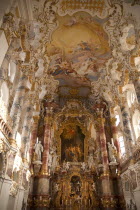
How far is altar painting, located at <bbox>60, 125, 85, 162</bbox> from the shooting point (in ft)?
61.8

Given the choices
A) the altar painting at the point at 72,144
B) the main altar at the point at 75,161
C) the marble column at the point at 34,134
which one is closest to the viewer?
the main altar at the point at 75,161

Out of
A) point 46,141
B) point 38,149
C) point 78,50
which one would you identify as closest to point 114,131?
point 46,141

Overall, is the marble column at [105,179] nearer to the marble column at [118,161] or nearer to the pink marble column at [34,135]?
the marble column at [118,161]

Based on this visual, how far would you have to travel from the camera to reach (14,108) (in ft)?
40.6

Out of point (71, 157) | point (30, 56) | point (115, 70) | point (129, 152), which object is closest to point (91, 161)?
point (71, 157)

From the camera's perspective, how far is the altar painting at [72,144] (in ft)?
61.8

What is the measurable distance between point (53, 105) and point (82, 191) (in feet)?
31.6

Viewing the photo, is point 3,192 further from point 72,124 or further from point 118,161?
point 72,124

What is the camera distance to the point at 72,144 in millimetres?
19812

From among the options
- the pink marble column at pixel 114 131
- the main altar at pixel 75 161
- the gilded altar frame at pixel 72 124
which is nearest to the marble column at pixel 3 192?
the main altar at pixel 75 161

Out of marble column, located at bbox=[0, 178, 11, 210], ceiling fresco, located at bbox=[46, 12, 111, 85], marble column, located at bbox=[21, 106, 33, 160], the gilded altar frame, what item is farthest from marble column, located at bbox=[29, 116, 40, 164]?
marble column, located at bbox=[0, 178, 11, 210]

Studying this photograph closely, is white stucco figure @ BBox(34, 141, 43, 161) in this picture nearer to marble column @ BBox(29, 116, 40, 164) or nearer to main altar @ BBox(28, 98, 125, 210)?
main altar @ BBox(28, 98, 125, 210)

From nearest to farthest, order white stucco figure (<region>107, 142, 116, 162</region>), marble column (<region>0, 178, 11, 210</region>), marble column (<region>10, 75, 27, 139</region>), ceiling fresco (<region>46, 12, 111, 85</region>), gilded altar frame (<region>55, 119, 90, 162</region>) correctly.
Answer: marble column (<region>0, 178, 11, 210</region>) → marble column (<region>10, 75, 27, 139</region>) → ceiling fresco (<region>46, 12, 111, 85</region>) → white stucco figure (<region>107, 142, 116, 162</region>) → gilded altar frame (<region>55, 119, 90, 162</region>)

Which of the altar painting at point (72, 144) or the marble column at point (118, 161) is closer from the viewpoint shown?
the marble column at point (118, 161)
